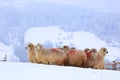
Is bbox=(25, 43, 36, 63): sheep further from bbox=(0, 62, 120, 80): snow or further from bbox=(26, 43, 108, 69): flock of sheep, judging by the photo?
bbox=(0, 62, 120, 80): snow

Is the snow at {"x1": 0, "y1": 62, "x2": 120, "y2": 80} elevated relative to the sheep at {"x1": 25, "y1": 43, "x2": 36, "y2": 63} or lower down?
lower down

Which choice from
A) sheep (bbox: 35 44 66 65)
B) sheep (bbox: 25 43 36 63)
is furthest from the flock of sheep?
sheep (bbox: 25 43 36 63)

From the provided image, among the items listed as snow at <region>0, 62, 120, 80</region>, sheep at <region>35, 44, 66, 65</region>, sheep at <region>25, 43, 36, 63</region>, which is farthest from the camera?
sheep at <region>25, 43, 36, 63</region>

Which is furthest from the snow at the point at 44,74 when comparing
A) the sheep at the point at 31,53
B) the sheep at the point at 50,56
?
the sheep at the point at 31,53

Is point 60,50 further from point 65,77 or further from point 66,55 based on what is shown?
point 65,77

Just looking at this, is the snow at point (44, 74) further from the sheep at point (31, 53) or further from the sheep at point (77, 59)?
the sheep at point (31, 53)

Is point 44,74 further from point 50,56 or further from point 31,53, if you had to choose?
point 31,53

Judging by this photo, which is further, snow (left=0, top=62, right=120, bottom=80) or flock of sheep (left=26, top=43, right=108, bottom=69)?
flock of sheep (left=26, top=43, right=108, bottom=69)

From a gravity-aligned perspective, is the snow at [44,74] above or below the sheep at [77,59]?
below

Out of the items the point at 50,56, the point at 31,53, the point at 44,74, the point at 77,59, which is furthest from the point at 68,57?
the point at 44,74

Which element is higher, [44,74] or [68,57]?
[68,57]

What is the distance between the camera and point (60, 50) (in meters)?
3.97

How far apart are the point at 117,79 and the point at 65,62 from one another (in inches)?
64.9

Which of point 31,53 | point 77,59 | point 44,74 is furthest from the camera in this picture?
point 31,53
